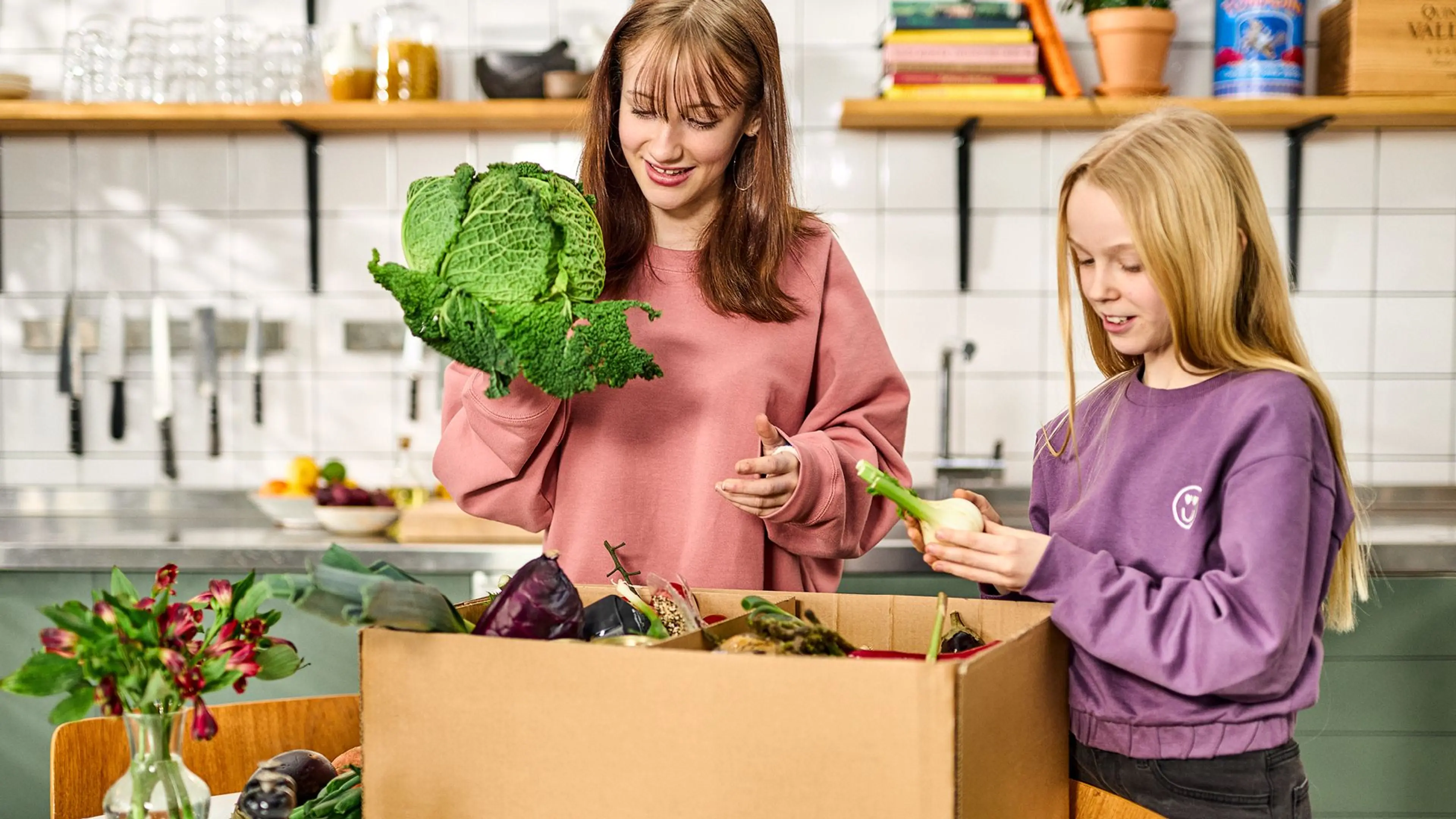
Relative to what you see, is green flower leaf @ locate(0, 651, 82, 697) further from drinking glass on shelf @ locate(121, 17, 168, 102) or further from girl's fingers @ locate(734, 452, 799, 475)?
drinking glass on shelf @ locate(121, 17, 168, 102)

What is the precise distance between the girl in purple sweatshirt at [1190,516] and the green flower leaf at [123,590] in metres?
0.55

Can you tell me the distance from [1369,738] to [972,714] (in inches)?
70.6

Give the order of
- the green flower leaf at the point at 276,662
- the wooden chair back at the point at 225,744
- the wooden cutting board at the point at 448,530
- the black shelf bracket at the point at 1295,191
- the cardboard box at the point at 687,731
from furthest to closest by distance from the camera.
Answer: the black shelf bracket at the point at 1295,191 → the wooden cutting board at the point at 448,530 → the wooden chair back at the point at 225,744 → the green flower leaf at the point at 276,662 → the cardboard box at the point at 687,731

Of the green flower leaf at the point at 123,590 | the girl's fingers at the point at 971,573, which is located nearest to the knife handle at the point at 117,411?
the green flower leaf at the point at 123,590

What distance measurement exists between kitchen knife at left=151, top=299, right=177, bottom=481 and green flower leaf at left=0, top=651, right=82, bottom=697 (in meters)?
1.89

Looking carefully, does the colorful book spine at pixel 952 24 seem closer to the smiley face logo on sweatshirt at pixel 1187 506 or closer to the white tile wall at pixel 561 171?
the white tile wall at pixel 561 171

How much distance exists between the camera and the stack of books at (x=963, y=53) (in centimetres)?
238

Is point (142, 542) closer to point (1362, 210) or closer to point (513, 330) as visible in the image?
point (513, 330)

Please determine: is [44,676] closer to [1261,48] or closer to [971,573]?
[971,573]

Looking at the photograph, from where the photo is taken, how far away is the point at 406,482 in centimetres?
254

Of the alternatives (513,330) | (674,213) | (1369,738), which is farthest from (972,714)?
(1369,738)

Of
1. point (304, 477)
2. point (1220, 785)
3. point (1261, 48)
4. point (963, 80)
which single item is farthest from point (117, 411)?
point (1261, 48)

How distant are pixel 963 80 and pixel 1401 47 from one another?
0.90 meters

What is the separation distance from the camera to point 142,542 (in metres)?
2.10
